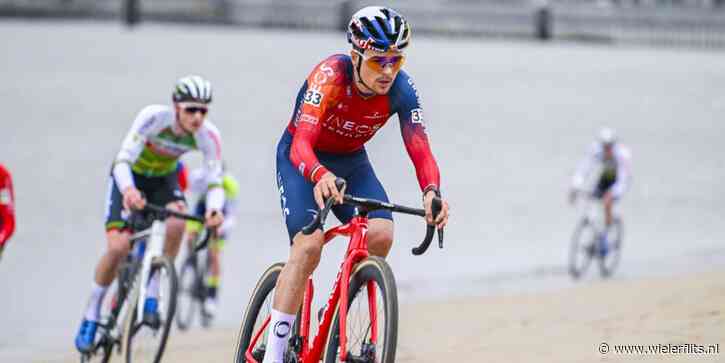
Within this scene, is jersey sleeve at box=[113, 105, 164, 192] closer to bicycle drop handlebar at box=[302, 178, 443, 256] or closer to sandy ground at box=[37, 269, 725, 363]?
sandy ground at box=[37, 269, 725, 363]

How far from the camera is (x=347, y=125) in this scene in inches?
209

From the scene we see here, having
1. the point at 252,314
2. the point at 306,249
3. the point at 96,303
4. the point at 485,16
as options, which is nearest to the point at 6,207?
the point at 96,303

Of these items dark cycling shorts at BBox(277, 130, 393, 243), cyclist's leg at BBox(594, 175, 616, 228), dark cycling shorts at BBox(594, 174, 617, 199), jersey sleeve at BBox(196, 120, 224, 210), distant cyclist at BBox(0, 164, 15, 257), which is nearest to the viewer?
dark cycling shorts at BBox(277, 130, 393, 243)

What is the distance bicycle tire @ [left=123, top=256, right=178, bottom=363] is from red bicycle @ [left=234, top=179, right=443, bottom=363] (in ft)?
6.59

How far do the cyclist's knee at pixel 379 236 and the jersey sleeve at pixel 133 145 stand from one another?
2444 millimetres

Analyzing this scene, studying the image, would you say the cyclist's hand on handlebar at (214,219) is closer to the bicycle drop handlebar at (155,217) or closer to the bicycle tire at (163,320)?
the bicycle drop handlebar at (155,217)

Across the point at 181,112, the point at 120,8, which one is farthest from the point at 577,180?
the point at 120,8

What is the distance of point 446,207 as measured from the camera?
4.88m

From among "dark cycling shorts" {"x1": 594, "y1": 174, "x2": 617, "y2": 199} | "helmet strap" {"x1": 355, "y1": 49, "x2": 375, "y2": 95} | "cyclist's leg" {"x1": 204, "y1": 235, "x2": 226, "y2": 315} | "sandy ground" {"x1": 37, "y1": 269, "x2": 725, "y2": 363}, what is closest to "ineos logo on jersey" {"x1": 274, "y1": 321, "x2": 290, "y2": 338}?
"helmet strap" {"x1": 355, "y1": 49, "x2": 375, "y2": 95}

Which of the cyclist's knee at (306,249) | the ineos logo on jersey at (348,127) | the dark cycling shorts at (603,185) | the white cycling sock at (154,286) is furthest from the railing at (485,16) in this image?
the cyclist's knee at (306,249)

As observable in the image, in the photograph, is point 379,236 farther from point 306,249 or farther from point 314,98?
point 314,98

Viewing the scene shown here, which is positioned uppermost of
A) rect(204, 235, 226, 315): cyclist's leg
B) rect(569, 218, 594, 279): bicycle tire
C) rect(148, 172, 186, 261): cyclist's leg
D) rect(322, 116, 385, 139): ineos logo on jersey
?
rect(569, 218, 594, 279): bicycle tire

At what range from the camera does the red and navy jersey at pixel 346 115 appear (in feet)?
16.6

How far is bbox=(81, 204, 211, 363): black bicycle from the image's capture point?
7270 mm
